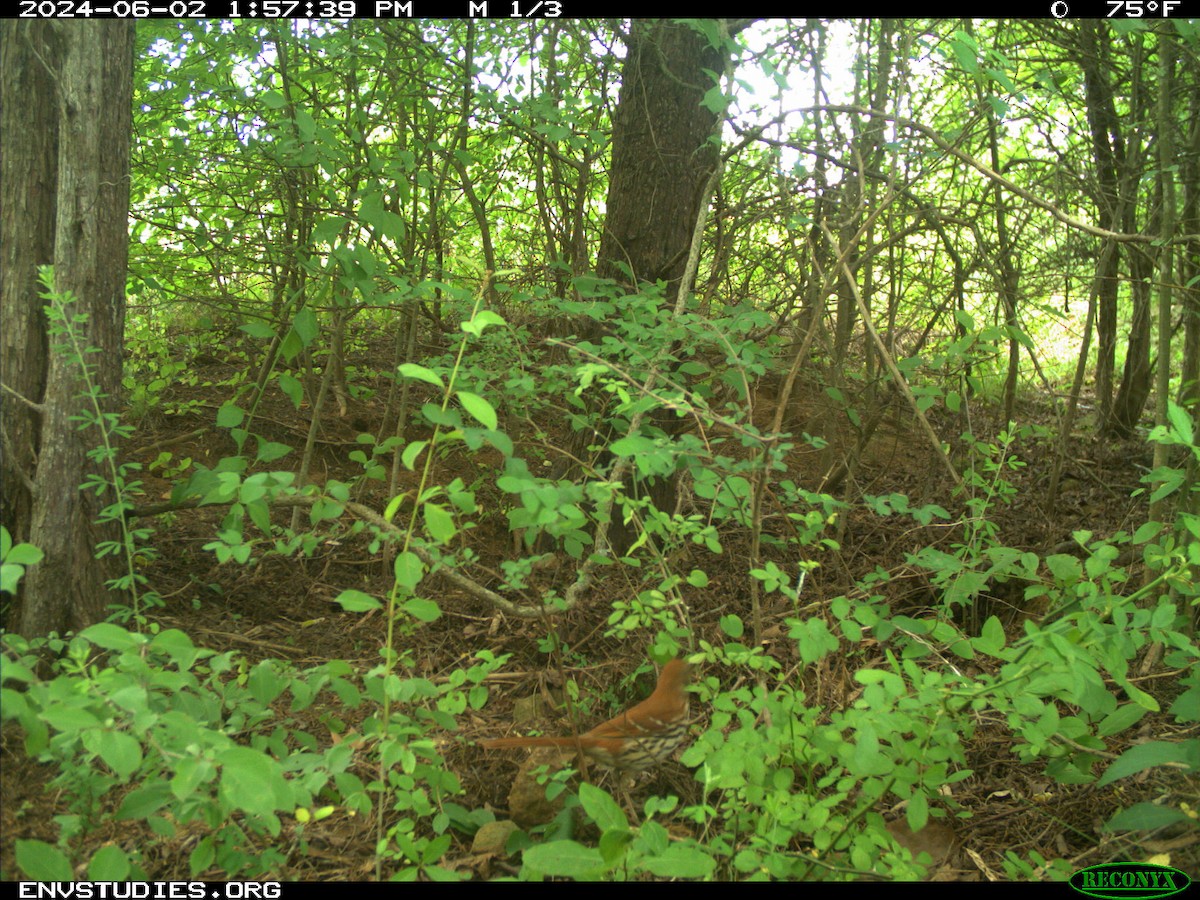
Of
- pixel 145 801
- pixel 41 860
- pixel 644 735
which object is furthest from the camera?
pixel 644 735

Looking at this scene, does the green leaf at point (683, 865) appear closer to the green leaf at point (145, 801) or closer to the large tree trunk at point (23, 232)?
the green leaf at point (145, 801)

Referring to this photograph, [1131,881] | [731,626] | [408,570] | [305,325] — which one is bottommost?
[1131,881]

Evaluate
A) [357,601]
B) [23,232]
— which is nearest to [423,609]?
[357,601]

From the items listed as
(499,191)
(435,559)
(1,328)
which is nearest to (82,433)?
(1,328)

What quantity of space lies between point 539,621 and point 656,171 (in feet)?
6.97

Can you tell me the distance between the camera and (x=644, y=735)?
246 cm

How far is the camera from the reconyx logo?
7.57 ft

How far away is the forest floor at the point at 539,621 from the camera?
2.49 m

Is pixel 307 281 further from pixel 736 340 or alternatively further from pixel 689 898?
pixel 689 898

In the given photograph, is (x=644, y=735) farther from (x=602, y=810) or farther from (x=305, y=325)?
(x=305, y=325)

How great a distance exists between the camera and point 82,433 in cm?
279

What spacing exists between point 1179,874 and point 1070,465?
12.2 feet

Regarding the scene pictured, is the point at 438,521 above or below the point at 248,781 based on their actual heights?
above

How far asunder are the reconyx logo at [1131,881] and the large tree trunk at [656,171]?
7.16 feet
